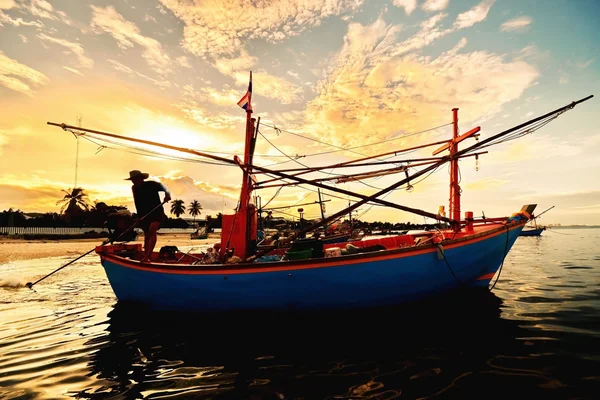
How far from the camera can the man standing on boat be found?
28.5 feet

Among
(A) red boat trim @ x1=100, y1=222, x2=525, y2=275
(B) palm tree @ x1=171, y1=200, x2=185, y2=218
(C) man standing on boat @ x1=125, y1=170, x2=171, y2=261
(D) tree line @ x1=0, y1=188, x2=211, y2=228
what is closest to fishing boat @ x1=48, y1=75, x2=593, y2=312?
(A) red boat trim @ x1=100, y1=222, x2=525, y2=275

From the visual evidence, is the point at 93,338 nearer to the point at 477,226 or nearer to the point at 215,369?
the point at 215,369

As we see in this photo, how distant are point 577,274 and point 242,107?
18.5 m

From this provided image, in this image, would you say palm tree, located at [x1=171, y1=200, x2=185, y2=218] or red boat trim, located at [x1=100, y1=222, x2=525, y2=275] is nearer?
red boat trim, located at [x1=100, y1=222, x2=525, y2=275]

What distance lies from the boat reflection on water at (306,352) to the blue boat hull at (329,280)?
1.37 ft

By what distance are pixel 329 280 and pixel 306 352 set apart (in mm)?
1589

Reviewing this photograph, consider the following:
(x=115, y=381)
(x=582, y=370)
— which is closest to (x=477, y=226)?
(x=582, y=370)

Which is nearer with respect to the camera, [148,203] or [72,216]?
[148,203]

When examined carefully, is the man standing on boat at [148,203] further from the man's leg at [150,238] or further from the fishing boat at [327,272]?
the fishing boat at [327,272]

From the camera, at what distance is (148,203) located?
8.82 meters

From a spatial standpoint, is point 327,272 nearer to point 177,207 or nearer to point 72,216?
point 72,216

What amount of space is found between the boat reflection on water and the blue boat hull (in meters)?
0.42

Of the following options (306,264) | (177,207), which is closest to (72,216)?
(177,207)

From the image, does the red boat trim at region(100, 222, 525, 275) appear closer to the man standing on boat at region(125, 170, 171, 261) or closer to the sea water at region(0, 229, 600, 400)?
the sea water at region(0, 229, 600, 400)
